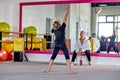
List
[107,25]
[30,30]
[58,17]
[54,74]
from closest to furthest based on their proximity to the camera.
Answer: [54,74] < [107,25] < [58,17] < [30,30]

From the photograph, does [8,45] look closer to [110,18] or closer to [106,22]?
[106,22]

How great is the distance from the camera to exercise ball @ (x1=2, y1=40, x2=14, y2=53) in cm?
1006

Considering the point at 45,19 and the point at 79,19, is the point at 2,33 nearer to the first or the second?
the point at 45,19

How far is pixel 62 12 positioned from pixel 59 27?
415 centimetres

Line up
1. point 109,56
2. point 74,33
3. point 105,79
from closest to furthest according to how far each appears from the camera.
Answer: point 105,79, point 109,56, point 74,33

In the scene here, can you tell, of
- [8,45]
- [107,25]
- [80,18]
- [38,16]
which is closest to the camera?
[107,25]

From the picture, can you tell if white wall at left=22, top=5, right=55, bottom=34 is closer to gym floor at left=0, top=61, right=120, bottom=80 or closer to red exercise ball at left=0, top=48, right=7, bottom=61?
red exercise ball at left=0, top=48, right=7, bottom=61

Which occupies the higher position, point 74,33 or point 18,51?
point 74,33

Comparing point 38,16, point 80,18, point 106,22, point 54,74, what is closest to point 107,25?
point 106,22

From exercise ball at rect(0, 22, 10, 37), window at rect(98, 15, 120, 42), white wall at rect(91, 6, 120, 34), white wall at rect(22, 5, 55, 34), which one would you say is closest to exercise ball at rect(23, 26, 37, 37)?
white wall at rect(22, 5, 55, 34)

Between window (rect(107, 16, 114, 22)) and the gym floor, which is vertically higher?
window (rect(107, 16, 114, 22))

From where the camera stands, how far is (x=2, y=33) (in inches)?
401

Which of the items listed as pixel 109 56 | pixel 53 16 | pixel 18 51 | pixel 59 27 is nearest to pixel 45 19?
pixel 53 16

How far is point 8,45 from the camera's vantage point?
10242mm
